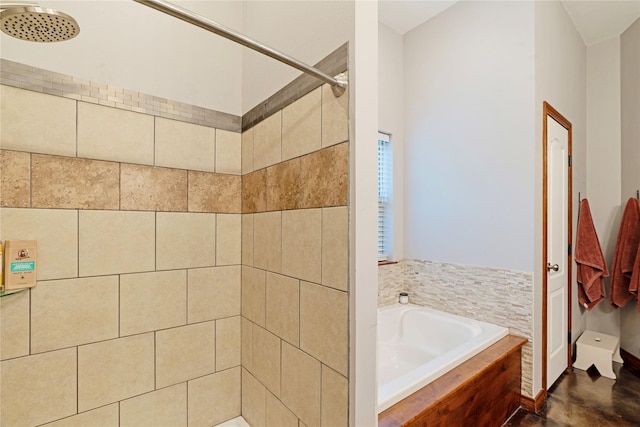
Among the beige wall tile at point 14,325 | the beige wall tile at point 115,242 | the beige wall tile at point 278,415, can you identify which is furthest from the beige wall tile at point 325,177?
the beige wall tile at point 14,325

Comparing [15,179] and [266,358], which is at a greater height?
[15,179]

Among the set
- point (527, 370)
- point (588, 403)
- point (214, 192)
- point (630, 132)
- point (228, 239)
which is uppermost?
point (630, 132)

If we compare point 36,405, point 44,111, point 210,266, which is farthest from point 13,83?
point 36,405

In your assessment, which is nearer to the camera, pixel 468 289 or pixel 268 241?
pixel 268 241

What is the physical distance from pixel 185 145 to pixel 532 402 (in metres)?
2.77

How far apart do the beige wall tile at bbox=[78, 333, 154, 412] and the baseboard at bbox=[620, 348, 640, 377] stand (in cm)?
385

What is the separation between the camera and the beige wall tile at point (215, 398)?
4.73 feet

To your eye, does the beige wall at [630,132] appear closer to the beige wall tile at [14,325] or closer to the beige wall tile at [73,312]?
the beige wall tile at [73,312]

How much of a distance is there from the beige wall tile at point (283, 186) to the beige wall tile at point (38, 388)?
3.10 feet

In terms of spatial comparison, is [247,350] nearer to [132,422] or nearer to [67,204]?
[132,422]

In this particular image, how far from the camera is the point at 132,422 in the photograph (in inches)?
50.2

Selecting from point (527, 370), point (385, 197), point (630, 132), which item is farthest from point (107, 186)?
point (630, 132)

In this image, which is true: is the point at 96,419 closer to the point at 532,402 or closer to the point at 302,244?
the point at 302,244

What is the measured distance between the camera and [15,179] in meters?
1.06
